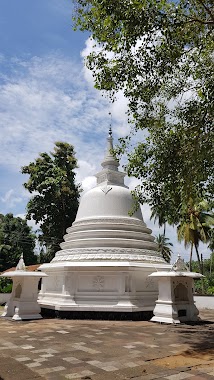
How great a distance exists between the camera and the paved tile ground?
7043 mm

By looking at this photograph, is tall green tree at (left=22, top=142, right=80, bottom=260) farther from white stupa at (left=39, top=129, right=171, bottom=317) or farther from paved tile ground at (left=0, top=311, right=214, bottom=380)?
paved tile ground at (left=0, top=311, right=214, bottom=380)

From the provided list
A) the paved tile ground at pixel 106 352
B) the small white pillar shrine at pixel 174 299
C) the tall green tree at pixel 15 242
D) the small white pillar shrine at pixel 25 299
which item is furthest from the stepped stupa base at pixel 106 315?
the tall green tree at pixel 15 242

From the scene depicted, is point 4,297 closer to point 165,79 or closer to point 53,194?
point 53,194

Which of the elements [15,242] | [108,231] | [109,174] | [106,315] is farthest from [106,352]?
[15,242]

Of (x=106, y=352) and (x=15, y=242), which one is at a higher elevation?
(x=15, y=242)

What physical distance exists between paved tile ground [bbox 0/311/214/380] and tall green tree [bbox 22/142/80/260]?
68.9 feet

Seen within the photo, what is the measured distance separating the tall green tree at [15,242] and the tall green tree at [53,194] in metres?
8.70

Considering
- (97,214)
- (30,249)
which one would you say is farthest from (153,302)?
(30,249)

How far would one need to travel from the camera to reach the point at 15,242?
1764 inches

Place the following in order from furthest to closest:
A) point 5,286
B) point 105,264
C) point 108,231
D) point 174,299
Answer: point 5,286 → point 108,231 → point 105,264 → point 174,299

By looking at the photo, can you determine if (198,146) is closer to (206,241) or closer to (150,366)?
(150,366)

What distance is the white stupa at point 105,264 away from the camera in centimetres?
1672

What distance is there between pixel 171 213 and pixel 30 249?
35.6 m

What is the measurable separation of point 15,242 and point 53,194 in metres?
14.0
